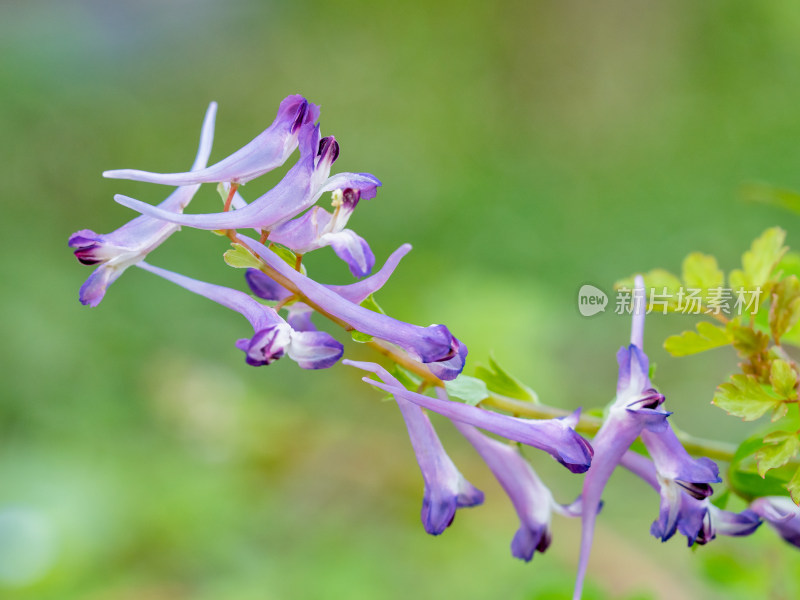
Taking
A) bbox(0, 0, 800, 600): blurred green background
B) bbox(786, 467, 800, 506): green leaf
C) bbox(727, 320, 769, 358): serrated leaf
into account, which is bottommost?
bbox(0, 0, 800, 600): blurred green background

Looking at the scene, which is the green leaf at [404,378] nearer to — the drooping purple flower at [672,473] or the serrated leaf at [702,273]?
the drooping purple flower at [672,473]

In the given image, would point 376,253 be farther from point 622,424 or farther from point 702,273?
point 622,424

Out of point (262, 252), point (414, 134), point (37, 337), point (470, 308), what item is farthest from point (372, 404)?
point (262, 252)

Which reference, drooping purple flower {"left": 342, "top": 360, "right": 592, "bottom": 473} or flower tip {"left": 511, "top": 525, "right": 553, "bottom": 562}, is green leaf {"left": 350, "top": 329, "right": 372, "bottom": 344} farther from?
flower tip {"left": 511, "top": 525, "right": 553, "bottom": 562}

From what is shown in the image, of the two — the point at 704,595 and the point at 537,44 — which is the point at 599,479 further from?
the point at 537,44

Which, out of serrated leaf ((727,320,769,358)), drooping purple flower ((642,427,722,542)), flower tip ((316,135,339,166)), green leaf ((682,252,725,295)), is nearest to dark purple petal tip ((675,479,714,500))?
drooping purple flower ((642,427,722,542))

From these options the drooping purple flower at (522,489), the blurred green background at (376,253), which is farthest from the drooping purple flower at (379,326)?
the blurred green background at (376,253)
